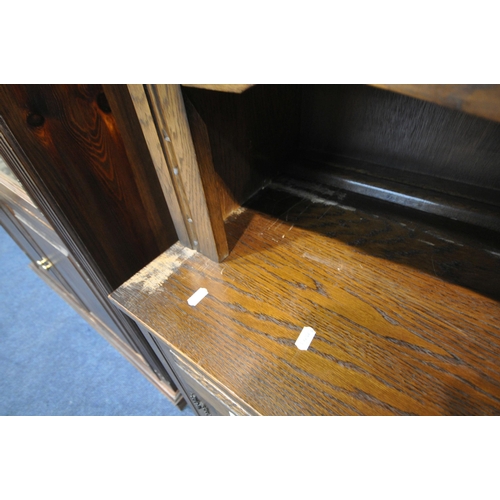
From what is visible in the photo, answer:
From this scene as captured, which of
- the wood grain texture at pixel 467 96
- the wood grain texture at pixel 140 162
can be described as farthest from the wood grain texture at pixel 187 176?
the wood grain texture at pixel 467 96

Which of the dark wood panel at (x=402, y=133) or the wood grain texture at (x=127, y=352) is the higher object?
the dark wood panel at (x=402, y=133)

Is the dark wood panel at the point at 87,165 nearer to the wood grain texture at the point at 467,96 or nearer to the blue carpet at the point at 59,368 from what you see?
the wood grain texture at the point at 467,96

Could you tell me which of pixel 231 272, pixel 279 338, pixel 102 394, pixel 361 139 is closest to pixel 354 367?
pixel 279 338

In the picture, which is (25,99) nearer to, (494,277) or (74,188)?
(74,188)

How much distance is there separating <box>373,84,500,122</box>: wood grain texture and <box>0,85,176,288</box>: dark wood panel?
49 centimetres

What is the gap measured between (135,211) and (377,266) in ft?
1.64

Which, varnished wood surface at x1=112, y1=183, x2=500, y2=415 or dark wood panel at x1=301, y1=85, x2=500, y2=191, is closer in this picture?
varnished wood surface at x1=112, y1=183, x2=500, y2=415

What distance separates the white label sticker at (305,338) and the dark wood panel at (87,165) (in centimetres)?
44

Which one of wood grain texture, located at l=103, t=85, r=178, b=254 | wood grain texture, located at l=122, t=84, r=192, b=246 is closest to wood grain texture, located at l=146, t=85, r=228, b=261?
wood grain texture, located at l=122, t=84, r=192, b=246

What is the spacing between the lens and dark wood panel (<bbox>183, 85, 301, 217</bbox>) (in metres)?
0.51

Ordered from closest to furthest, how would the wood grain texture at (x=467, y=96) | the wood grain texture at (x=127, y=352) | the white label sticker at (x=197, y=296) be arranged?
the wood grain texture at (x=467, y=96)
the white label sticker at (x=197, y=296)
the wood grain texture at (x=127, y=352)

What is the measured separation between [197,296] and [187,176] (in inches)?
7.5

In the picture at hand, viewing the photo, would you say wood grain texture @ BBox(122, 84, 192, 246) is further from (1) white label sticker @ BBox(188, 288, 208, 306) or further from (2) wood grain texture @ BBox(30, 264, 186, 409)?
(2) wood grain texture @ BBox(30, 264, 186, 409)

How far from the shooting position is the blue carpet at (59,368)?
3.52 ft
